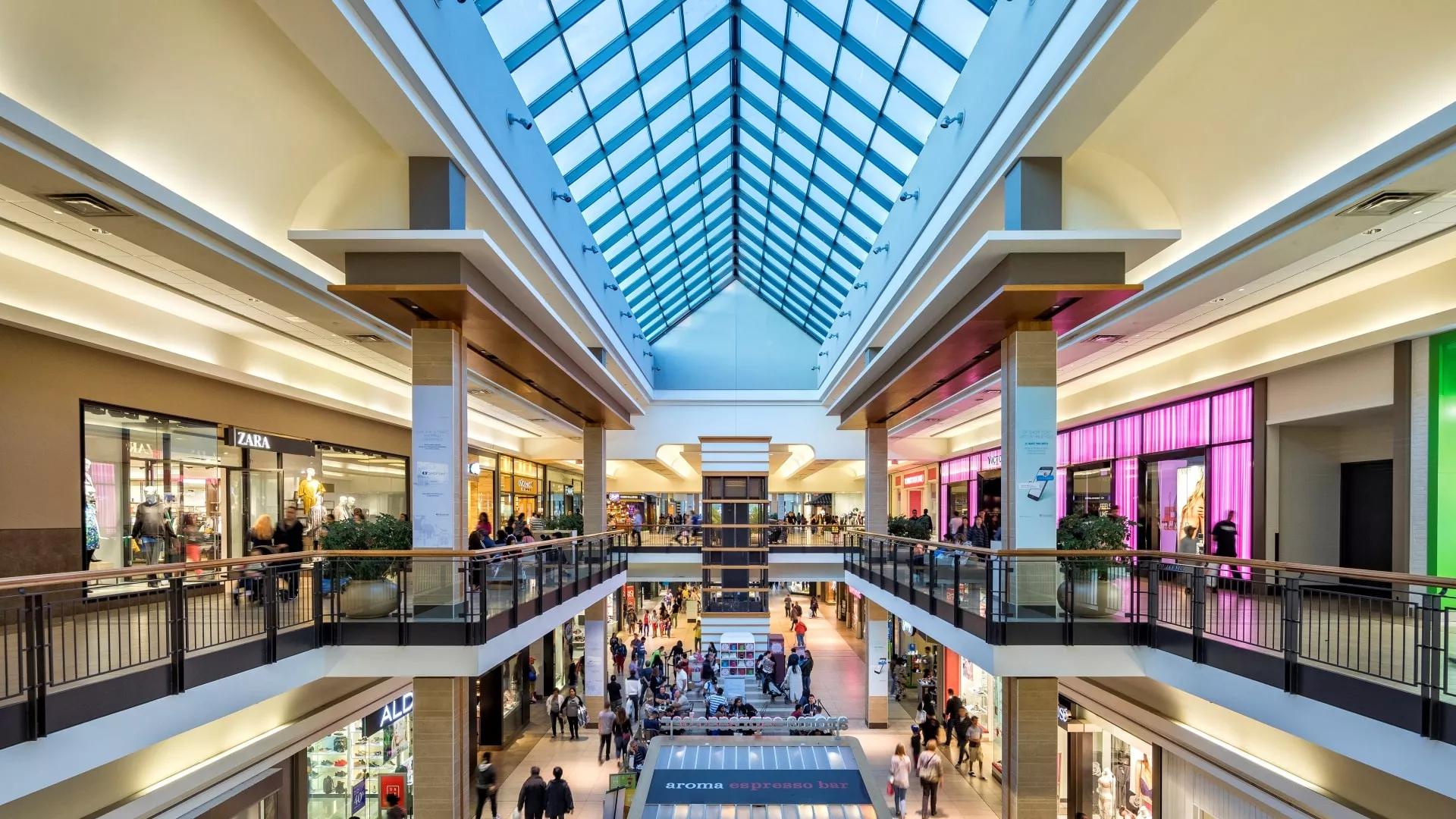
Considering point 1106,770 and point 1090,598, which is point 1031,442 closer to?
point 1090,598

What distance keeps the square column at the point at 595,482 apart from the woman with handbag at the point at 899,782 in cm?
852

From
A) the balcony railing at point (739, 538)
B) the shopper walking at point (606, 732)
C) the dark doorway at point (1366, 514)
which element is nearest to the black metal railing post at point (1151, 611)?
the dark doorway at point (1366, 514)

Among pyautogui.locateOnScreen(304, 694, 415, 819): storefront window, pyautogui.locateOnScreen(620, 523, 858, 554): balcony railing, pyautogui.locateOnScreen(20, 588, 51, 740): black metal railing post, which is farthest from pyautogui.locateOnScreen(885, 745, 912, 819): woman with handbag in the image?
pyautogui.locateOnScreen(20, 588, 51, 740): black metal railing post

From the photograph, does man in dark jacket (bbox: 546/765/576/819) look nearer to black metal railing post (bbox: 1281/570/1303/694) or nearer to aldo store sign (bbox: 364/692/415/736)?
aldo store sign (bbox: 364/692/415/736)

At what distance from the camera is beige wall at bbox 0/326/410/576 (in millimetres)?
8172

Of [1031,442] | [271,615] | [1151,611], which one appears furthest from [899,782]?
[271,615]

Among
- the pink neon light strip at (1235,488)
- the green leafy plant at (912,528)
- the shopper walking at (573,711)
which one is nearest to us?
the pink neon light strip at (1235,488)

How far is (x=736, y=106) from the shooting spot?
602 inches

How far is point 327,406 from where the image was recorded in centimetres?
1501

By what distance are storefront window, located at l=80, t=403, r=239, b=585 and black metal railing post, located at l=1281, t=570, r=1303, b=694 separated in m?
Answer: 10.9

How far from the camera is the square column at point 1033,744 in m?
8.47

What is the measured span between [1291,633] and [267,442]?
564 inches

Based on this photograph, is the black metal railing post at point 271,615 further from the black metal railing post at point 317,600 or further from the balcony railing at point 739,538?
the balcony railing at point 739,538

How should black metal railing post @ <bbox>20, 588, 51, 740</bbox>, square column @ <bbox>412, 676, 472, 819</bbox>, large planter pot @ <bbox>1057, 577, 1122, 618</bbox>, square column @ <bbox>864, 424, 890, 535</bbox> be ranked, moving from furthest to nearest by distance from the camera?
square column @ <bbox>864, 424, 890, 535</bbox>
square column @ <bbox>412, 676, 472, 819</bbox>
large planter pot @ <bbox>1057, 577, 1122, 618</bbox>
black metal railing post @ <bbox>20, 588, 51, 740</bbox>
